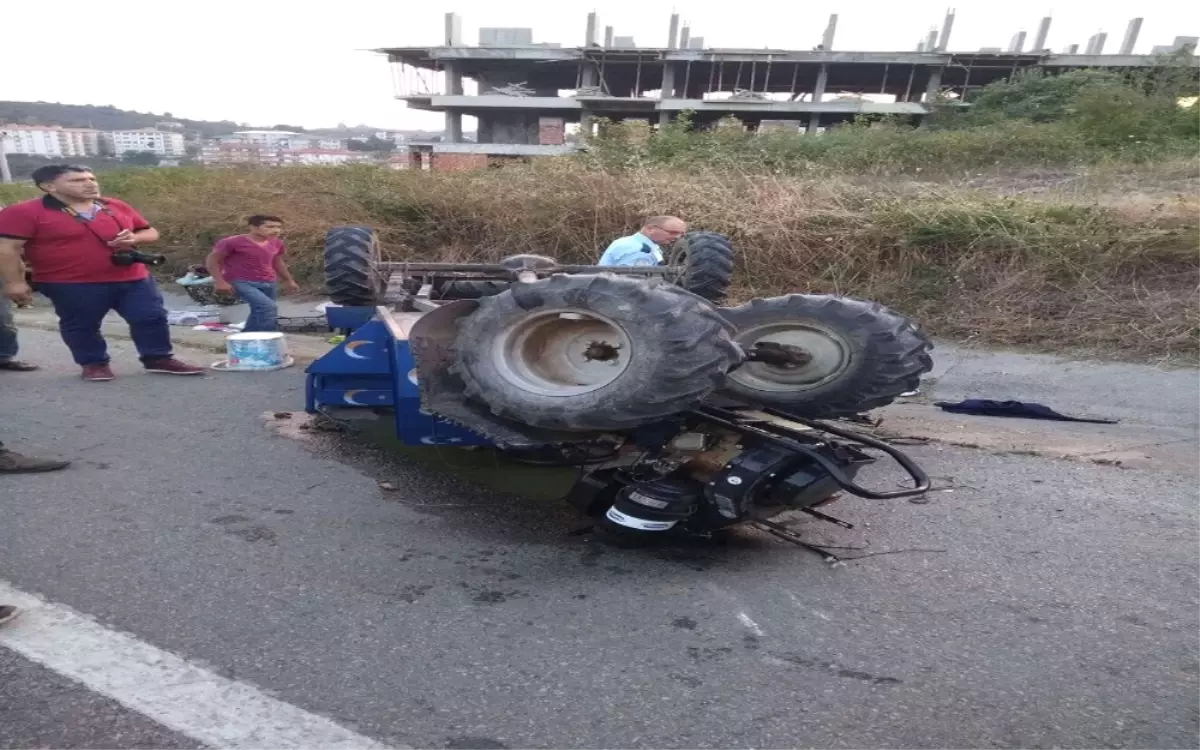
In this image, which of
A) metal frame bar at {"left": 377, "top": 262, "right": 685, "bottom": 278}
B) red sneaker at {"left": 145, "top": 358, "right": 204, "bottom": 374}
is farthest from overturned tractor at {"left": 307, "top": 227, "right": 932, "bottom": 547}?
red sneaker at {"left": 145, "top": 358, "right": 204, "bottom": 374}

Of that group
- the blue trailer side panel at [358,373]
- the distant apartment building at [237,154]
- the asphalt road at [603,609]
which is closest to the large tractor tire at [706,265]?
the asphalt road at [603,609]

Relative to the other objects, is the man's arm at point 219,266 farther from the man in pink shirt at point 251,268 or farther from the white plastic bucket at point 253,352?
the white plastic bucket at point 253,352

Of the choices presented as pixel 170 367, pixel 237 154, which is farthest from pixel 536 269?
pixel 237 154

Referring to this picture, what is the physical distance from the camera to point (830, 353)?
368cm

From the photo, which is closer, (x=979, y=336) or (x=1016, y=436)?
(x=1016, y=436)

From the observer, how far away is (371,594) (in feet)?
10.1

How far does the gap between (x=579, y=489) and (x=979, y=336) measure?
6077mm

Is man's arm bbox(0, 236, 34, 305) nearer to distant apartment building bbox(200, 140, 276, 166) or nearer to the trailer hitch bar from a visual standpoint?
the trailer hitch bar

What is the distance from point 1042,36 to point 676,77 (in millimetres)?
18190

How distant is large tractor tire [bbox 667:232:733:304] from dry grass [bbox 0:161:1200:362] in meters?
3.22

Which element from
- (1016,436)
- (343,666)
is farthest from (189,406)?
(1016,436)

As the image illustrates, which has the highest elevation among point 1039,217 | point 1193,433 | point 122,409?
point 1039,217

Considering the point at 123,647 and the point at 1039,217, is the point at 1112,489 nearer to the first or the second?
the point at 123,647

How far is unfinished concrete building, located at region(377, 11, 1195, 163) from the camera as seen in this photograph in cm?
4131
